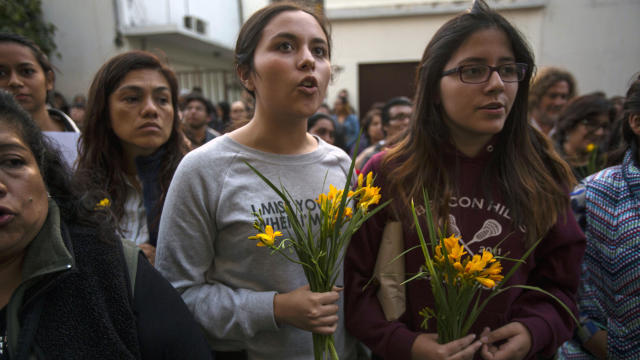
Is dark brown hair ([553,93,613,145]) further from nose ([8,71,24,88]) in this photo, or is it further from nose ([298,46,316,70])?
nose ([8,71,24,88])

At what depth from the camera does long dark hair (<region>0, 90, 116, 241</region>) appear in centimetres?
112

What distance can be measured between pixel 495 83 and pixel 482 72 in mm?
77

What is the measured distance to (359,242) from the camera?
151 cm

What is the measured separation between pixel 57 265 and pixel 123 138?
3.64 feet

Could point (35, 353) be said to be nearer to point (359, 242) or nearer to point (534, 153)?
point (359, 242)

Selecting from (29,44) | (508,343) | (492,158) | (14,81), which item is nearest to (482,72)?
(492,158)

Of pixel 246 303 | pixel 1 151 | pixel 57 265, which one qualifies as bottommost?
pixel 246 303

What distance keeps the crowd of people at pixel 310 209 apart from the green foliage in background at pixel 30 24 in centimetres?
693

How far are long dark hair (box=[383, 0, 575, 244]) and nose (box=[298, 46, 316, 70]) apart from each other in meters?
0.50

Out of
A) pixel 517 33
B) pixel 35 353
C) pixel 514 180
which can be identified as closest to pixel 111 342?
pixel 35 353

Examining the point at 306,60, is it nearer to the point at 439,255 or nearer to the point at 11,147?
the point at 439,255

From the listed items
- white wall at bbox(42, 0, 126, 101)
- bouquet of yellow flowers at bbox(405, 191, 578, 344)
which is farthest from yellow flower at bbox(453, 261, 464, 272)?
white wall at bbox(42, 0, 126, 101)

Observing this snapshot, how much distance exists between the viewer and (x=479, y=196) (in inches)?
59.2

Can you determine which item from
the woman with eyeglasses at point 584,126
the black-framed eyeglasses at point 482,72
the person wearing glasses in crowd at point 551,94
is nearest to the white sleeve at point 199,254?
the black-framed eyeglasses at point 482,72
